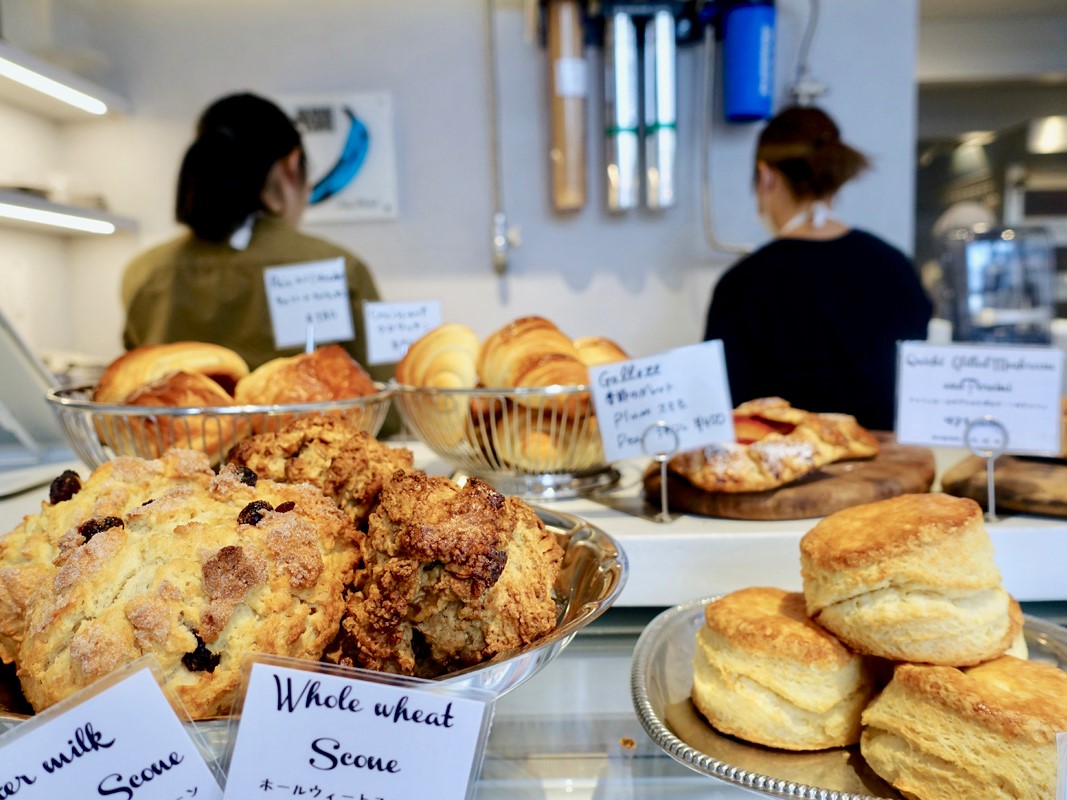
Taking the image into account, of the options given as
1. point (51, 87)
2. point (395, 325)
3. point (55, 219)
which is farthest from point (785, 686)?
point (51, 87)

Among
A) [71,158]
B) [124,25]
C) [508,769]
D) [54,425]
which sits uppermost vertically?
[124,25]

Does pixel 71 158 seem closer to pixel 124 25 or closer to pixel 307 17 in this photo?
pixel 124 25

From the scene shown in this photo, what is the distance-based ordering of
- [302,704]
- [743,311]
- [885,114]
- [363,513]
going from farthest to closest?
[885,114] < [743,311] < [363,513] < [302,704]

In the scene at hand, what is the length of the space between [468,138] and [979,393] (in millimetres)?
2384

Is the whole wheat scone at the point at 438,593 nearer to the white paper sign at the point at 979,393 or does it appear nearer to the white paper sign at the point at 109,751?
the white paper sign at the point at 109,751

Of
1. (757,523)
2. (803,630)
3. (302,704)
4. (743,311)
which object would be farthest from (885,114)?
(302,704)

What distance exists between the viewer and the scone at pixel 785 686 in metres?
0.67

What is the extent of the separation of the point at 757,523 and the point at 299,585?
0.67 metres

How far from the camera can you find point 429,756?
1.39 ft

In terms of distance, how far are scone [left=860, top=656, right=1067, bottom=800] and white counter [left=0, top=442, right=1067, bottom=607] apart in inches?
11.7

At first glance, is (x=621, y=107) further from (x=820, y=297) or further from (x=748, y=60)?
(x=820, y=297)

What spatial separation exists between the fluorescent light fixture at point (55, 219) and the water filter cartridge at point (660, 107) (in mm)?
2040

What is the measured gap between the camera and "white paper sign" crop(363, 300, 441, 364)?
5.10ft

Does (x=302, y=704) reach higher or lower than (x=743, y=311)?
lower
